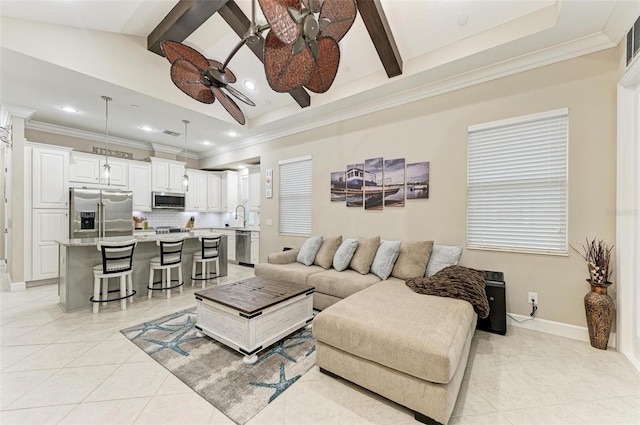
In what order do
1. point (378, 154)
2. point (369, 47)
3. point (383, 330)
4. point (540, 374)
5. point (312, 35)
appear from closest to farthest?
point (312, 35)
point (383, 330)
point (540, 374)
point (369, 47)
point (378, 154)

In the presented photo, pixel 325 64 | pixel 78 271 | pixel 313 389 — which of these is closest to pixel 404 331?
pixel 313 389

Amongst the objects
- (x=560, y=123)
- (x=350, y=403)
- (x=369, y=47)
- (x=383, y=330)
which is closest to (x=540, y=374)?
(x=383, y=330)

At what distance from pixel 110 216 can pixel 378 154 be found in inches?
215

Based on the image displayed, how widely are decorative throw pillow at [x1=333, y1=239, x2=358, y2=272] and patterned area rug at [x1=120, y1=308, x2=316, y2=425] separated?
41.1 inches

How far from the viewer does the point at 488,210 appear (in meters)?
3.18

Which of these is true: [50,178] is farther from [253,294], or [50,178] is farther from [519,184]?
[519,184]

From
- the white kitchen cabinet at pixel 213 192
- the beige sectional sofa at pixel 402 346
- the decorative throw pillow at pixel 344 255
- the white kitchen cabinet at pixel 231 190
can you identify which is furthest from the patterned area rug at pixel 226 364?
the white kitchen cabinet at pixel 213 192

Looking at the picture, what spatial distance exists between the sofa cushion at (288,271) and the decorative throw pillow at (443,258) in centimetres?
148

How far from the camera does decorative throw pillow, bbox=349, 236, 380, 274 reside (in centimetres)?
349

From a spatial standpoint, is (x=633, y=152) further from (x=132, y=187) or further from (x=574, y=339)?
(x=132, y=187)

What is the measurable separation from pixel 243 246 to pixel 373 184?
382 cm

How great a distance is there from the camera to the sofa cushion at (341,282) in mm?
3119

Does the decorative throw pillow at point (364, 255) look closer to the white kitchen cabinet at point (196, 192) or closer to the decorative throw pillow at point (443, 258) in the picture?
the decorative throw pillow at point (443, 258)

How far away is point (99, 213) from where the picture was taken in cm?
516
